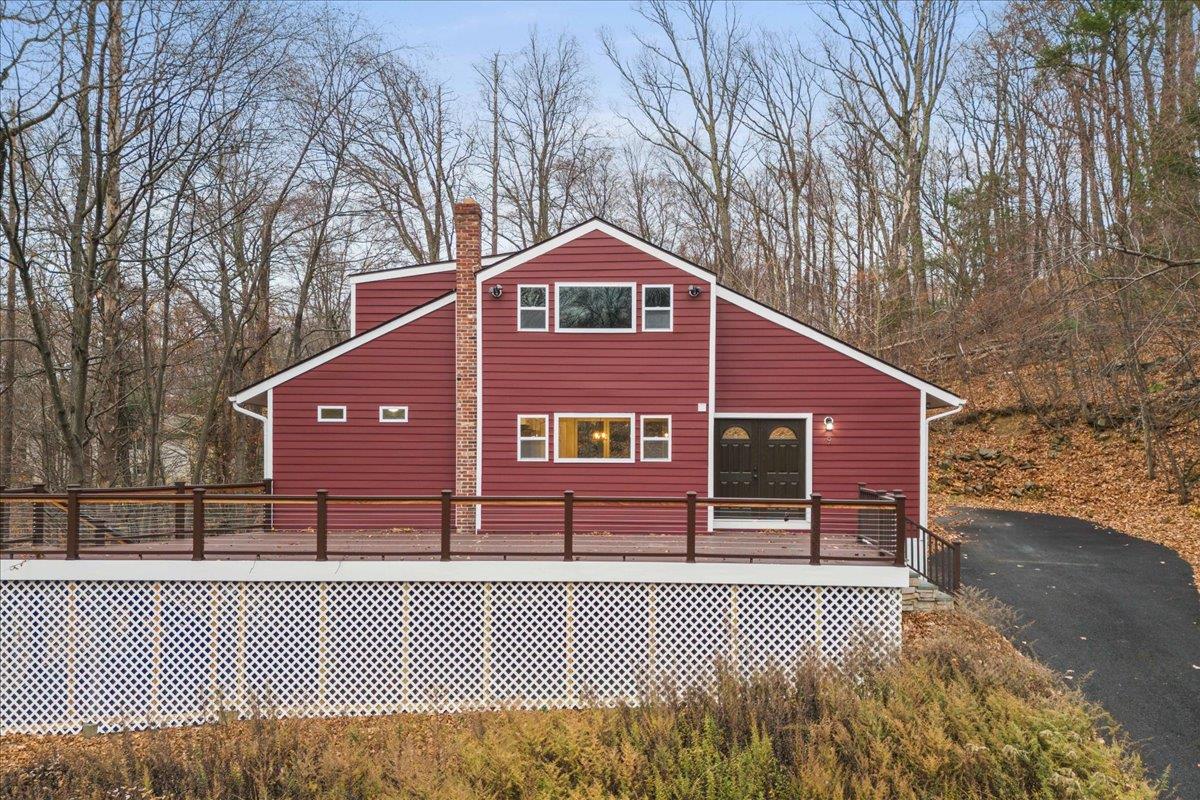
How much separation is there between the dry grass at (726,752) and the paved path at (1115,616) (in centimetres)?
67

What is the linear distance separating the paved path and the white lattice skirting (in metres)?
2.54

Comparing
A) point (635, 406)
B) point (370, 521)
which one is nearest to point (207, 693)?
point (370, 521)

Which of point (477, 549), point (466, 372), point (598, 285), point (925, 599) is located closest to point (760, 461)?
point (925, 599)

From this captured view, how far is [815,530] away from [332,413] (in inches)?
335

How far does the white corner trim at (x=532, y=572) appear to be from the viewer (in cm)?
820

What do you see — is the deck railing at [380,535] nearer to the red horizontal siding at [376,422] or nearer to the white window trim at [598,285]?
the red horizontal siding at [376,422]

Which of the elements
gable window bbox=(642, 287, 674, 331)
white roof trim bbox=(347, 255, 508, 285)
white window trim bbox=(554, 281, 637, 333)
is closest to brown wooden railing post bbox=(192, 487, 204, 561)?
white window trim bbox=(554, 281, 637, 333)

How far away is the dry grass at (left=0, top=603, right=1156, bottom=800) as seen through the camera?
553cm

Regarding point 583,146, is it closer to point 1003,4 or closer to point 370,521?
point 1003,4

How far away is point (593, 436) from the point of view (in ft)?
39.5

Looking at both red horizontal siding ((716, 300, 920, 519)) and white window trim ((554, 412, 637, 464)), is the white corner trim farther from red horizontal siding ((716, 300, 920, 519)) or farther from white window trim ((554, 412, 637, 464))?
red horizontal siding ((716, 300, 920, 519))

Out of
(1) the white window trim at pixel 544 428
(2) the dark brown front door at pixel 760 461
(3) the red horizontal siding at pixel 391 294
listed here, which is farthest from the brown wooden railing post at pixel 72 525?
(2) the dark brown front door at pixel 760 461

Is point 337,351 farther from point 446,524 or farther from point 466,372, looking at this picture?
point 446,524

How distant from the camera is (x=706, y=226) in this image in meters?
27.1
